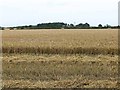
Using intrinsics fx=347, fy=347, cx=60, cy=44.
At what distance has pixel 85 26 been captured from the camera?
4313 inches

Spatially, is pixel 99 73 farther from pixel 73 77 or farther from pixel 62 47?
pixel 62 47

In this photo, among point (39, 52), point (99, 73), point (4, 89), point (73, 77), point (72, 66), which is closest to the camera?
point (4, 89)

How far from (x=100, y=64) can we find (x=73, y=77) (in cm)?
362

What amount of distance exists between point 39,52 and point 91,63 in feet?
23.8

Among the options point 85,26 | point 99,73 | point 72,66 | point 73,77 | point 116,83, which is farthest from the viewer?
point 85,26

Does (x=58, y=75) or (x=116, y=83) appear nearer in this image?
(x=116, y=83)

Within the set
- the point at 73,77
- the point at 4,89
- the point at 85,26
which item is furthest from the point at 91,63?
the point at 85,26

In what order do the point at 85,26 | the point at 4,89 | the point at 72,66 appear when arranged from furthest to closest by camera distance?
the point at 85,26, the point at 72,66, the point at 4,89

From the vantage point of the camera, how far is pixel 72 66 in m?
15.8

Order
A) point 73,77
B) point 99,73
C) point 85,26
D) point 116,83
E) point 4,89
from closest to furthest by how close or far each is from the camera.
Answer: point 4,89, point 116,83, point 73,77, point 99,73, point 85,26

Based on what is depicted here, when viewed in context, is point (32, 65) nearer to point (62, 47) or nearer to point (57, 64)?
point (57, 64)

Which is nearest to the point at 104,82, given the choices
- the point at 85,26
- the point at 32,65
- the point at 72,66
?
the point at 72,66

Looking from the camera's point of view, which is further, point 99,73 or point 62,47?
point 62,47

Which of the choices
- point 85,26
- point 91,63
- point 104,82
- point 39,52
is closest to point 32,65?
point 91,63
